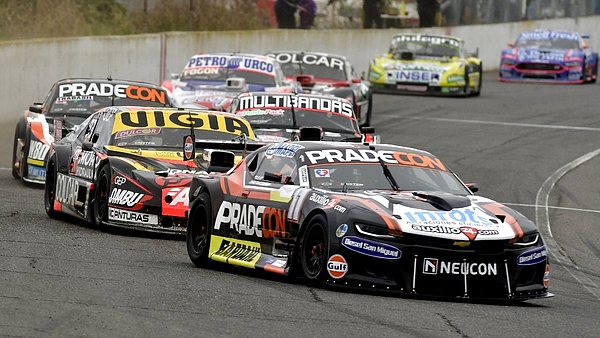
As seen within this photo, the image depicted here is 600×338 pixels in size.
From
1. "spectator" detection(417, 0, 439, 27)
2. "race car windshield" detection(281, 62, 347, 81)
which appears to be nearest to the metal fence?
"spectator" detection(417, 0, 439, 27)

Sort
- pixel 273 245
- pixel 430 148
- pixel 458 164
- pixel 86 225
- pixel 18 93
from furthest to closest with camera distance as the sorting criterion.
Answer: pixel 18 93
pixel 430 148
pixel 458 164
pixel 86 225
pixel 273 245

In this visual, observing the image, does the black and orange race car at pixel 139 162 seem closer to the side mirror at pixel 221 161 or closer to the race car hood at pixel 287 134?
the side mirror at pixel 221 161

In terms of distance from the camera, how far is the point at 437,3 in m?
41.5

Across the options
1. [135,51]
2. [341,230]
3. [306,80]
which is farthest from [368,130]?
[135,51]

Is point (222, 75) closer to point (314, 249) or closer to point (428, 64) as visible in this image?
point (428, 64)

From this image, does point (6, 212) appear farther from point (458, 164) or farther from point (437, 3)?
point (437, 3)

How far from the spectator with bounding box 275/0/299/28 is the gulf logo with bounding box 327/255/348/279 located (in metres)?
25.9

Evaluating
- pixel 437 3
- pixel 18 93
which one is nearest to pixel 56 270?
pixel 18 93

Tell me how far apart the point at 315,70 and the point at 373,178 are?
16.4 meters

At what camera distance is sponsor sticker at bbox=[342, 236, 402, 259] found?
30.0 ft

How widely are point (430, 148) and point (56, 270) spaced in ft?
44.3

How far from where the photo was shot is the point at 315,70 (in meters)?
26.6

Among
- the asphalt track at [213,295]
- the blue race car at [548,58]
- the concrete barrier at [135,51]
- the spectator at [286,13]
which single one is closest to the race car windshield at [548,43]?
the blue race car at [548,58]

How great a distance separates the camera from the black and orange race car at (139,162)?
12.4 meters
